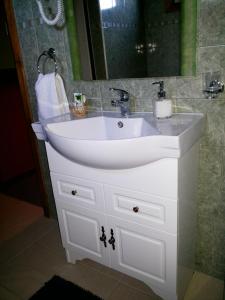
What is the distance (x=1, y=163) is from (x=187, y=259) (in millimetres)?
2142

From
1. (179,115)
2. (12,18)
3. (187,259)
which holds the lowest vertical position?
(187,259)

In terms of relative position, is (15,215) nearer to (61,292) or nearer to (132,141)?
(61,292)

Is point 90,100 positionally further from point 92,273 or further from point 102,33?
point 92,273

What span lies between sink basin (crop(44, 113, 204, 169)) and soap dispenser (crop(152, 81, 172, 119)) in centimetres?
4

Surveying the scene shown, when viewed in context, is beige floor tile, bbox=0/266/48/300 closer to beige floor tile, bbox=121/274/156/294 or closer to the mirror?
beige floor tile, bbox=121/274/156/294

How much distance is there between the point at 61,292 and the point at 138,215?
692 mm

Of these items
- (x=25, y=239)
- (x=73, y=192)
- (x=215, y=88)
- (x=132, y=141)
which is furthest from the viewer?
(x=25, y=239)

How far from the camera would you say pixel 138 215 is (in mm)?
1103

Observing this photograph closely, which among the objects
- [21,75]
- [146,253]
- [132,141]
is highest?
[21,75]

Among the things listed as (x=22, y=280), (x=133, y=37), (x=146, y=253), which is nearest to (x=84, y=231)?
(x=146, y=253)

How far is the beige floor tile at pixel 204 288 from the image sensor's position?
1307 mm

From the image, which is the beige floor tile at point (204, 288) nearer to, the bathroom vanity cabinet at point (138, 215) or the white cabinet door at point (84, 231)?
the bathroom vanity cabinet at point (138, 215)

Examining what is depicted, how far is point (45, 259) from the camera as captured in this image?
1.64m

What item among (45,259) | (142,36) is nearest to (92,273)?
(45,259)
